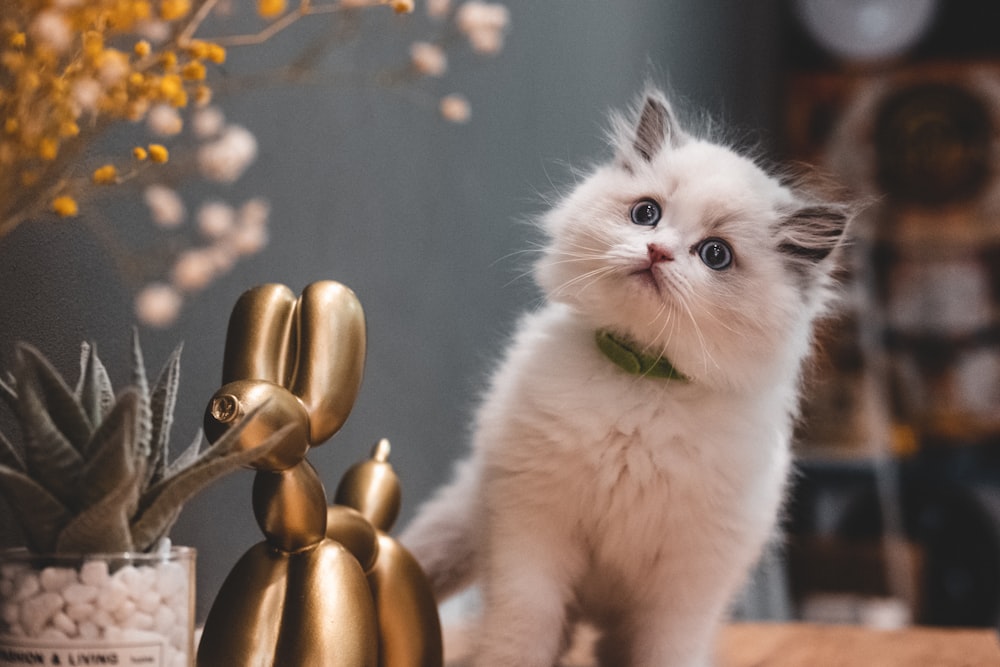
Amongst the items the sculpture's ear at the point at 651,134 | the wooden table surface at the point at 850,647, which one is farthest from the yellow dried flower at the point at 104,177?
the wooden table surface at the point at 850,647

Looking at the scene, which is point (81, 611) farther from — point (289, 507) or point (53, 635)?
point (289, 507)

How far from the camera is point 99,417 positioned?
0.67 m

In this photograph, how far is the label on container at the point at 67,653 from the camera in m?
0.60

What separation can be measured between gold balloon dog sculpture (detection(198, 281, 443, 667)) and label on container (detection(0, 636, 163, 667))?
130 millimetres

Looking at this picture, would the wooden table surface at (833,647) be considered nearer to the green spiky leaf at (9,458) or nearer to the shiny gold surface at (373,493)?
the shiny gold surface at (373,493)

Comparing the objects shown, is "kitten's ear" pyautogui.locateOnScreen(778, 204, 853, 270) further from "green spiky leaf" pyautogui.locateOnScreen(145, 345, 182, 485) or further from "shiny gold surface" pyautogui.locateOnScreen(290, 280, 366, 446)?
"green spiky leaf" pyautogui.locateOnScreen(145, 345, 182, 485)

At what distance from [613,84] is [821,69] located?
2.97m

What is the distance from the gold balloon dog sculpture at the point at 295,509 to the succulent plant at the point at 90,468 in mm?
76

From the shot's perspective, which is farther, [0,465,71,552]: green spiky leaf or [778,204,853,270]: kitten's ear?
[778,204,853,270]: kitten's ear

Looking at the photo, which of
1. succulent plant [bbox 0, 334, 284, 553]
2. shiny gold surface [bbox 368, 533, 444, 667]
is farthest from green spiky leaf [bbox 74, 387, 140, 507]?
shiny gold surface [bbox 368, 533, 444, 667]

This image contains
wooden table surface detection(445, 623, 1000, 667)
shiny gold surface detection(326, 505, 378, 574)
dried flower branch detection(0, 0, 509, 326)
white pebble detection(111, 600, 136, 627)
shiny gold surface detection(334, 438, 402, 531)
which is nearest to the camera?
dried flower branch detection(0, 0, 509, 326)

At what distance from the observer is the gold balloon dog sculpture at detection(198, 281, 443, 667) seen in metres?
0.74

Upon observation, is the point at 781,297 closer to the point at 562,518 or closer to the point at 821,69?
the point at 562,518

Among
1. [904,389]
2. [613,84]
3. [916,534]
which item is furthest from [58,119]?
[904,389]
